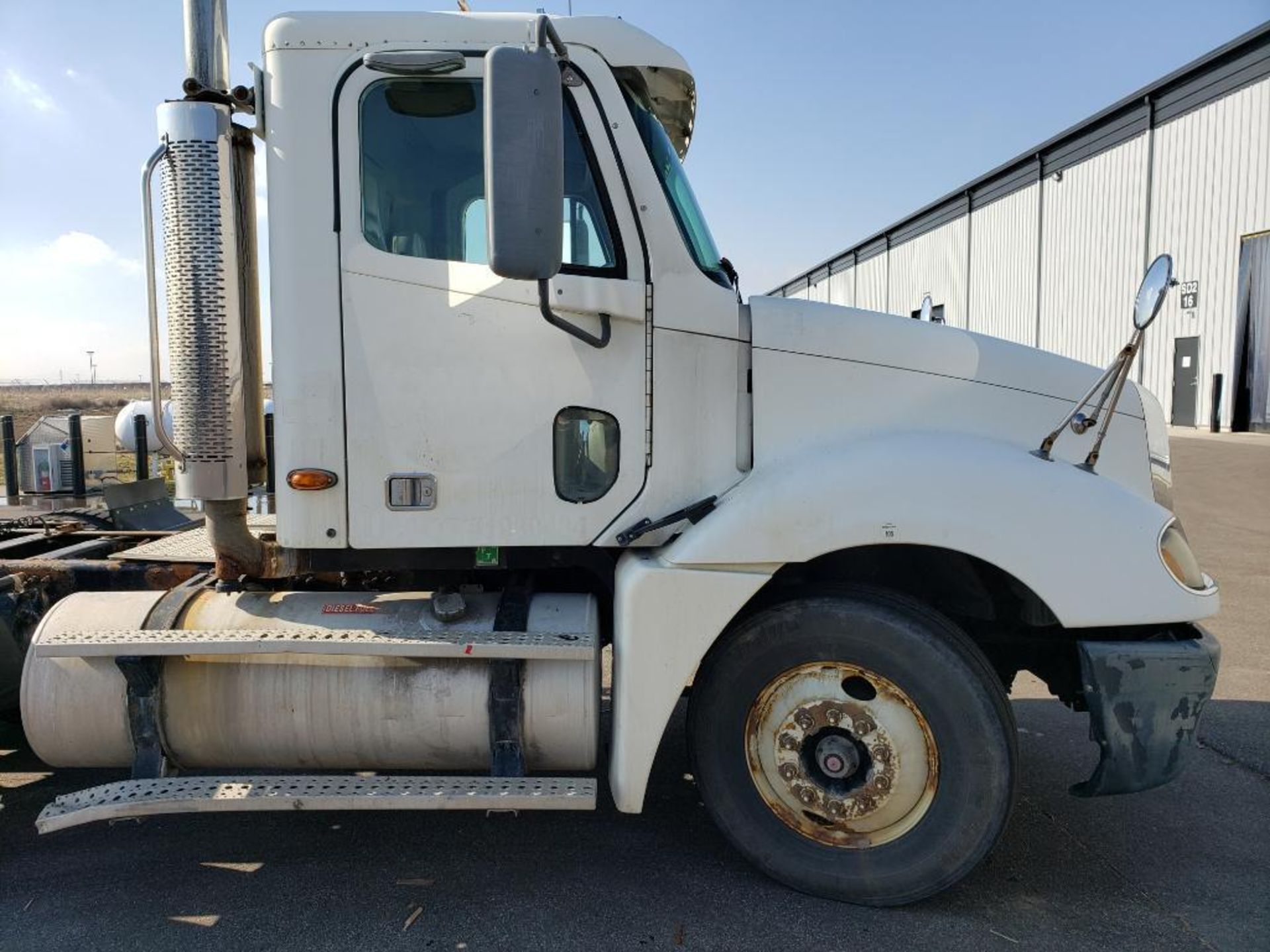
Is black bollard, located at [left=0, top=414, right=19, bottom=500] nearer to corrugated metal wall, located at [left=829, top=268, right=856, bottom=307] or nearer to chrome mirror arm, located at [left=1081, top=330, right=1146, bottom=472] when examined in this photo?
chrome mirror arm, located at [left=1081, top=330, right=1146, bottom=472]

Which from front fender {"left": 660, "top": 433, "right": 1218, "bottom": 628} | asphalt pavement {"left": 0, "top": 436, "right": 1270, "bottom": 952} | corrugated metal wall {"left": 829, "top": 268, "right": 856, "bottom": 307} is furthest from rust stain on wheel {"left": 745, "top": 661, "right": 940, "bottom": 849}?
corrugated metal wall {"left": 829, "top": 268, "right": 856, "bottom": 307}

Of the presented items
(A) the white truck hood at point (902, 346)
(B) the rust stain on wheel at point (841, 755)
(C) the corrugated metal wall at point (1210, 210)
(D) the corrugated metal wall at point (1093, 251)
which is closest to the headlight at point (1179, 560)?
(A) the white truck hood at point (902, 346)

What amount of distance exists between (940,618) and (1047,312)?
78.4 ft

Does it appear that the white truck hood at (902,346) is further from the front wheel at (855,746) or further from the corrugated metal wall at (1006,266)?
the corrugated metal wall at (1006,266)

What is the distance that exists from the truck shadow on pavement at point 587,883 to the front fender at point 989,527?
106 centimetres

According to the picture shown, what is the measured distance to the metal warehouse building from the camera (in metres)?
17.7

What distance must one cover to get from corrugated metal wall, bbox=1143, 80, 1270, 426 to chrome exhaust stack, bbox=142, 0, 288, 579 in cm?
2015

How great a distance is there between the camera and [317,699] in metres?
3.08

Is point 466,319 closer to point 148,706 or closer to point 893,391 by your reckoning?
point 893,391

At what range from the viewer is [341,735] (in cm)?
309

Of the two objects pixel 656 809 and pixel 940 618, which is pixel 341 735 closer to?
pixel 656 809

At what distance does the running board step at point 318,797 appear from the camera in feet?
9.30

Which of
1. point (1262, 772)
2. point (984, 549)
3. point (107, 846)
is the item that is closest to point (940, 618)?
point (984, 549)

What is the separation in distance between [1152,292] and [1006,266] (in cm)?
2520
